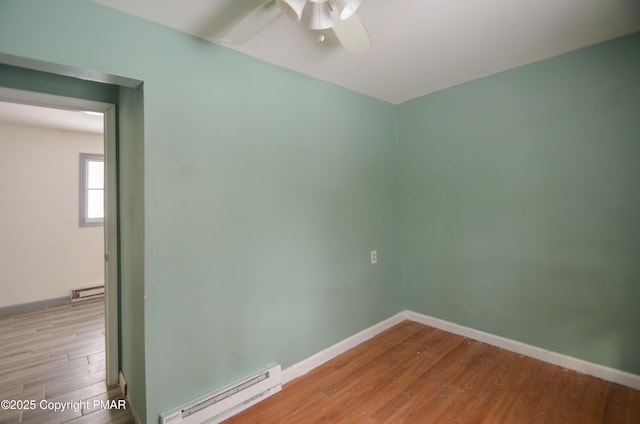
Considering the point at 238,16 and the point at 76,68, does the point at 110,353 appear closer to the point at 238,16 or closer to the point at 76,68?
the point at 76,68

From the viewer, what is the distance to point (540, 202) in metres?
2.16

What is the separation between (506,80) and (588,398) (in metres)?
2.34

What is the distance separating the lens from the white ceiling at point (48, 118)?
3.10 m

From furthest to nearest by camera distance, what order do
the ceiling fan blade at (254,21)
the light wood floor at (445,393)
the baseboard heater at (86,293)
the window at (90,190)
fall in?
the window at (90,190), the baseboard heater at (86,293), the light wood floor at (445,393), the ceiling fan blade at (254,21)

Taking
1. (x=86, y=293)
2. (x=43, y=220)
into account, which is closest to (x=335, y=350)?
(x=86, y=293)

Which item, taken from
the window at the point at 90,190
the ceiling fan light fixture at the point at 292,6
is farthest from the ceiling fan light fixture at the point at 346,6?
the window at the point at 90,190

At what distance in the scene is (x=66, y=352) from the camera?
8.60 ft

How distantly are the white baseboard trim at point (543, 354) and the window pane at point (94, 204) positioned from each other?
16.2ft

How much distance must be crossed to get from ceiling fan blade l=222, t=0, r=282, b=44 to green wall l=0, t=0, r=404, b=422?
43cm

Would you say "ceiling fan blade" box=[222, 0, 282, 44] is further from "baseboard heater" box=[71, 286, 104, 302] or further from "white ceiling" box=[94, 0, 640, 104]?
"baseboard heater" box=[71, 286, 104, 302]

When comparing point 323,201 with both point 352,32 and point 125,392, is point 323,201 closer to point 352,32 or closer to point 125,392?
point 352,32

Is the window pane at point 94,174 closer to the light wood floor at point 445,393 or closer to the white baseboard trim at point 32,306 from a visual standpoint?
the white baseboard trim at point 32,306

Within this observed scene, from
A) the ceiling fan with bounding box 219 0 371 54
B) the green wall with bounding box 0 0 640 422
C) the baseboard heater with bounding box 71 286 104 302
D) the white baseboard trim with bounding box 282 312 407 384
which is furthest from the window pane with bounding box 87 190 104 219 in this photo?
the ceiling fan with bounding box 219 0 371 54

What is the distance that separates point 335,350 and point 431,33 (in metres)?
2.46
